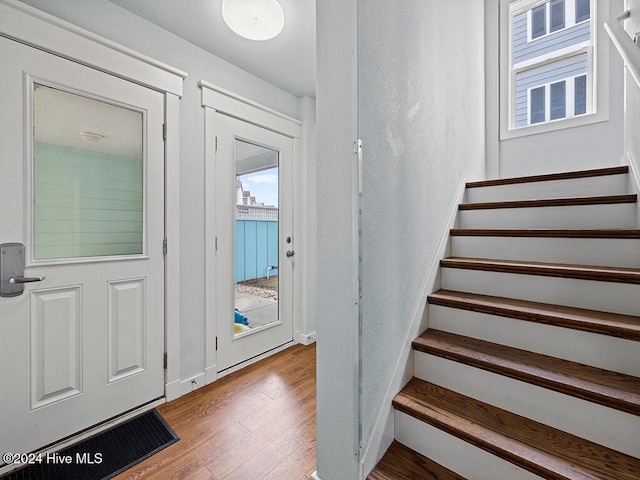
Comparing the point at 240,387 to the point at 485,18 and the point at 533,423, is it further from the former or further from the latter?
the point at 485,18

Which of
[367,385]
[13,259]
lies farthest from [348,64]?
[13,259]

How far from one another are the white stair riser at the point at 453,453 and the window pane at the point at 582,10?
3.60 metres

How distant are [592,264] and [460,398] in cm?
95

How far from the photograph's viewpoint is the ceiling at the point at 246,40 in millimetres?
1727

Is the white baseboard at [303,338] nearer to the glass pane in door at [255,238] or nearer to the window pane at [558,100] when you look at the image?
the glass pane in door at [255,238]

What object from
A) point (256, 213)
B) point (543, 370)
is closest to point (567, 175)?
point (543, 370)

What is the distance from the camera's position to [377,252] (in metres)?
1.19

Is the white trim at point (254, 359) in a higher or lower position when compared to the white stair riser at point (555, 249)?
lower

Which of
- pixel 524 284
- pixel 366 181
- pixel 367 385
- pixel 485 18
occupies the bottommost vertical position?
pixel 367 385

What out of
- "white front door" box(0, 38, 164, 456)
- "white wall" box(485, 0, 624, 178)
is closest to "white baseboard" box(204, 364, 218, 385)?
"white front door" box(0, 38, 164, 456)

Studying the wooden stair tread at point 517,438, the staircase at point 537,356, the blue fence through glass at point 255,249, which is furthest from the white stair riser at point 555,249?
the blue fence through glass at point 255,249

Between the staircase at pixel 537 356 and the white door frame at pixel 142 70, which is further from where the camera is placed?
the white door frame at pixel 142 70

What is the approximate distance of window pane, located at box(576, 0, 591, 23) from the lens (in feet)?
8.42

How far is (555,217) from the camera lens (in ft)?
5.43
